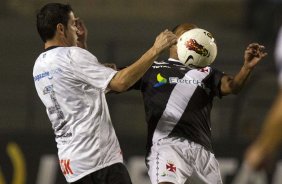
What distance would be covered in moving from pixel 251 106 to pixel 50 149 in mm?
2025

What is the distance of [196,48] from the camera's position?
5.97m

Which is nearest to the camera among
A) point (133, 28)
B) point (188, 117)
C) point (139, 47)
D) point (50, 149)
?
point (188, 117)

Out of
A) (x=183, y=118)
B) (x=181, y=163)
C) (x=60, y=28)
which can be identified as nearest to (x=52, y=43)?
(x=60, y=28)

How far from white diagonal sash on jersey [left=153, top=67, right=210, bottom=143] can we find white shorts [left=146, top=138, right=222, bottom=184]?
0.07 meters

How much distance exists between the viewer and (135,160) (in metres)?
8.70

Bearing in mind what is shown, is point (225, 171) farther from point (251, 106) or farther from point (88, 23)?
point (88, 23)

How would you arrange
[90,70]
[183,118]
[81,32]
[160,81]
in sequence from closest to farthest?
[90,70], [81,32], [183,118], [160,81]

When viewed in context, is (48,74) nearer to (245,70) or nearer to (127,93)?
(245,70)

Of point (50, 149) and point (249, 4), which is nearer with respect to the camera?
point (50, 149)

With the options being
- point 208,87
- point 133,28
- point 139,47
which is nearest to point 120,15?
point 133,28

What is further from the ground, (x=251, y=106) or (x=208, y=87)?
(x=208, y=87)

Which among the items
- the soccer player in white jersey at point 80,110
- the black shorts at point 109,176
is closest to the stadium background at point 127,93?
the soccer player in white jersey at point 80,110

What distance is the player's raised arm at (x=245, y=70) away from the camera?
5789mm

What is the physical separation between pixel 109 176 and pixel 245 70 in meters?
1.16
